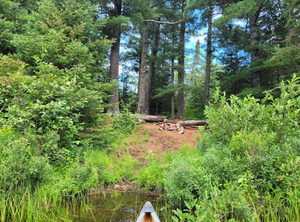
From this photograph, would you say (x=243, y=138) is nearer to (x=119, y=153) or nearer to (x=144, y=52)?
Result: (x=119, y=153)

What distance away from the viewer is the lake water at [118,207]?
9.92 feet

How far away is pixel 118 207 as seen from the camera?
3.50 m

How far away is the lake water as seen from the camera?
302 cm

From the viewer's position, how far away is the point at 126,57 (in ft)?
53.3

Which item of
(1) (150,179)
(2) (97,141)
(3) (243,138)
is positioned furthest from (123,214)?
(2) (97,141)

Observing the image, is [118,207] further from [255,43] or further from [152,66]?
[152,66]

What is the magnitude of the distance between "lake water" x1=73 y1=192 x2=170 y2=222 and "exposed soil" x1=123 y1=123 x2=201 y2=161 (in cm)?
195

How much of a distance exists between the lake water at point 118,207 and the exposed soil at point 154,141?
1952 millimetres

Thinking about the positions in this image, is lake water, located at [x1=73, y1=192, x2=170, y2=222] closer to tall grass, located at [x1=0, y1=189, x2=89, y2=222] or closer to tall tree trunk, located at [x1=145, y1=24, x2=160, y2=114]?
tall grass, located at [x1=0, y1=189, x2=89, y2=222]

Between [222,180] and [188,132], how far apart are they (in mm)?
5527

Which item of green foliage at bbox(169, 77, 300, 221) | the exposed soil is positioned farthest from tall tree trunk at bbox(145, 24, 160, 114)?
green foliage at bbox(169, 77, 300, 221)

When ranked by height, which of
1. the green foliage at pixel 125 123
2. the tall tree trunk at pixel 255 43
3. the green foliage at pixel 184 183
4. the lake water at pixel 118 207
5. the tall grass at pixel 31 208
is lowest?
the lake water at pixel 118 207

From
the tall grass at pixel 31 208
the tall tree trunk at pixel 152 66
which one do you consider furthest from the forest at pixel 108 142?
the tall tree trunk at pixel 152 66

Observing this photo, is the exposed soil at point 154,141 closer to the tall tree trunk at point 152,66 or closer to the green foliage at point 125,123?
the green foliage at point 125,123
